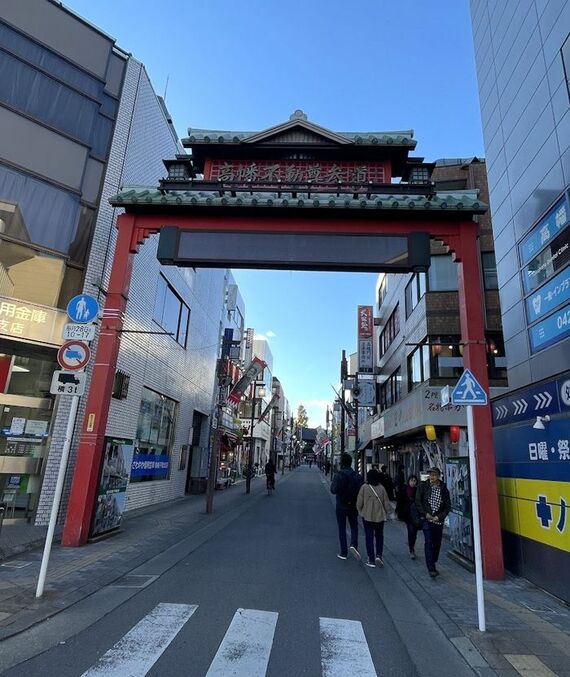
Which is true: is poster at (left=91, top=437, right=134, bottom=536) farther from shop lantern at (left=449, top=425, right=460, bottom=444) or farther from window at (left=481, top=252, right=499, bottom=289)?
window at (left=481, top=252, right=499, bottom=289)

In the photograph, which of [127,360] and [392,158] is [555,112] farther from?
[127,360]

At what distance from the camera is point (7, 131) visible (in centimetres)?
1068

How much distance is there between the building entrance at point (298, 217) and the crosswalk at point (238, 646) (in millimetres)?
4473

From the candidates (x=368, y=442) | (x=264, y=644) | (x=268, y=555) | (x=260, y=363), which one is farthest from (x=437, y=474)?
(x=368, y=442)

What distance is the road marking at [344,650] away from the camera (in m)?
3.91

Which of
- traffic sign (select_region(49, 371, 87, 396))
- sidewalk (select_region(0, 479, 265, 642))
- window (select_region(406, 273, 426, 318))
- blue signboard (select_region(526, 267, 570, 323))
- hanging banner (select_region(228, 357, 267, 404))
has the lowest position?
sidewalk (select_region(0, 479, 265, 642))

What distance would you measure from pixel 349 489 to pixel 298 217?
19.5 feet

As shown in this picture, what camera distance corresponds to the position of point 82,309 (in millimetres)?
6477

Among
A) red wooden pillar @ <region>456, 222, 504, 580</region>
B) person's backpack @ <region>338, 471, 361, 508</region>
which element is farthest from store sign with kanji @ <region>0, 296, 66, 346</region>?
red wooden pillar @ <region>456, 222, 504, 580</region>

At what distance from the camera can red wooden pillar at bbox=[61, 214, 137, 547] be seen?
8.27 meters

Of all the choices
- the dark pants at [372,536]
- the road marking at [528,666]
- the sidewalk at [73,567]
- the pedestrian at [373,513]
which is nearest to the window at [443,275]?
the pedestrian at [373,513]

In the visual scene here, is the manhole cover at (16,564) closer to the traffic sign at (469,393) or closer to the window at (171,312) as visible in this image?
the traffic sign at (469,393)

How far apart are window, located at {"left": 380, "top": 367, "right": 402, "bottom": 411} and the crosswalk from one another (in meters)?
18.1

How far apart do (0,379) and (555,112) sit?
1281 centimetres
